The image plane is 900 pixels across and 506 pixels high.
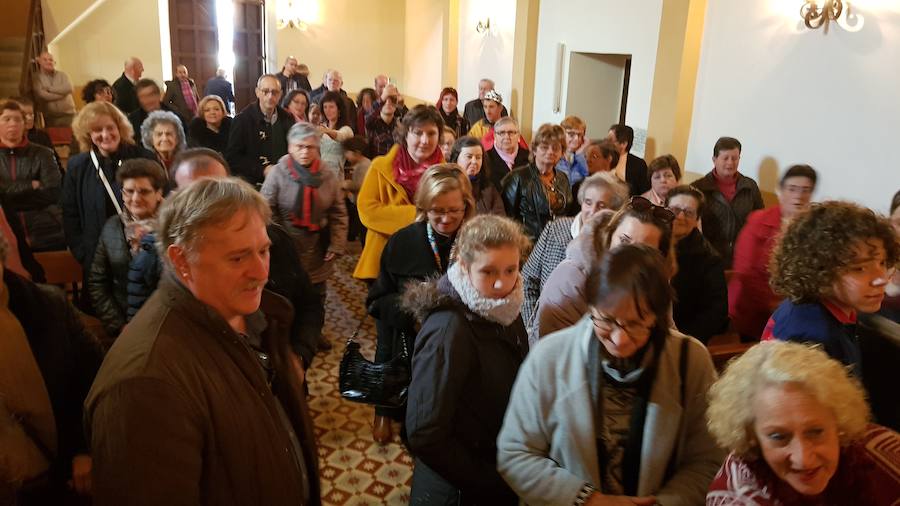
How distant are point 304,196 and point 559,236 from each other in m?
1.80

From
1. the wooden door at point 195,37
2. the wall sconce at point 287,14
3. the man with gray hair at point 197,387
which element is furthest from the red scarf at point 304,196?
the wooden door at point 195,37

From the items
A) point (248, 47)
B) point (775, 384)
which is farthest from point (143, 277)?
point (248, 47)

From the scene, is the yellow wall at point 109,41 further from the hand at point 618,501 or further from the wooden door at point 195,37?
the hand at point 618,501

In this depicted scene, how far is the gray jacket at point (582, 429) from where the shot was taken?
1627mm

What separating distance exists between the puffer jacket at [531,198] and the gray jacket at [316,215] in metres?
1.28

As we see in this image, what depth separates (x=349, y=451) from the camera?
3.66m

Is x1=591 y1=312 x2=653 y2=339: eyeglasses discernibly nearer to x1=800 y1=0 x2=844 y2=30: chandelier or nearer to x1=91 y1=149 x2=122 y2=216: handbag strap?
x1=91 y1=149 x2=122 y2=216: handbag strap

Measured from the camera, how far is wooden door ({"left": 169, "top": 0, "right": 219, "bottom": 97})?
43.7ft

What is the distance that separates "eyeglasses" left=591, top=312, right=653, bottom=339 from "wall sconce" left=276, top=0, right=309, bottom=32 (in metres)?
13.7

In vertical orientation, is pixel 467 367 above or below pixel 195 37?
below

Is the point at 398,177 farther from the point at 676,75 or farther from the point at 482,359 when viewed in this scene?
the point at 676,75

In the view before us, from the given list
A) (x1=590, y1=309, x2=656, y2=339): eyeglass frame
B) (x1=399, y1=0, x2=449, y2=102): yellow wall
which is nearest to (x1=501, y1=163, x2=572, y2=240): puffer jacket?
(x1=590, y1=309, x2=656, y2=339): eyeglass frame

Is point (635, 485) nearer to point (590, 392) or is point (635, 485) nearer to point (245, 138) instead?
point (590, 392)

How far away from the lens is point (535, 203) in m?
4.63
